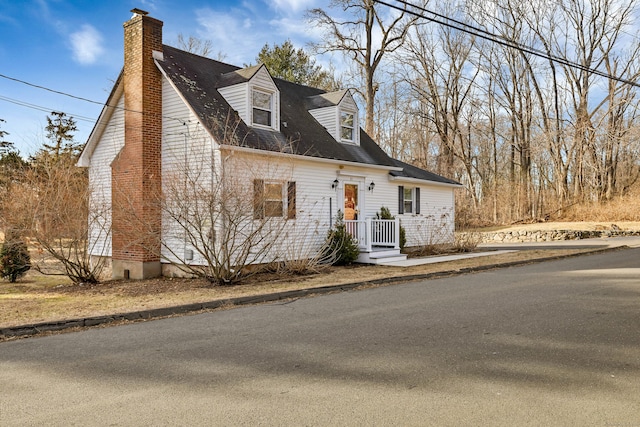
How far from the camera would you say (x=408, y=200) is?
63.3ft

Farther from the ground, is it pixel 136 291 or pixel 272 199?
pixel 272 199

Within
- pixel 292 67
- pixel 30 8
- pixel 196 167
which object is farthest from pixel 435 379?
pixel 292 67

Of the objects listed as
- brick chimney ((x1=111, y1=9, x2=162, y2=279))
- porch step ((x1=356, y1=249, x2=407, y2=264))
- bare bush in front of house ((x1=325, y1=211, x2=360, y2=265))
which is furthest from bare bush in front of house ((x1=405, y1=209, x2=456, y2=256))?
brick chimney ((x1=111, y1=9, x2=162, y2=279))

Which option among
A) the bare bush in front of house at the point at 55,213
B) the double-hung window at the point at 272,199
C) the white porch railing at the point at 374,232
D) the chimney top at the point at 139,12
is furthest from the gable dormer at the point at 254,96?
the bare bush in front of house at the point at 55,213

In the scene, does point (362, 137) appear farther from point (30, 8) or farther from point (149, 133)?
point (30, 8)

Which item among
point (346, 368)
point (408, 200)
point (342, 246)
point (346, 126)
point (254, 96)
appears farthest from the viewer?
point (408, 200)

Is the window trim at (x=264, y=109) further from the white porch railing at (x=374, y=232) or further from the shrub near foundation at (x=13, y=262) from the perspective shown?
the shrub near foundation at (x=13, y=262)

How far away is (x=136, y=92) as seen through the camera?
13.4m

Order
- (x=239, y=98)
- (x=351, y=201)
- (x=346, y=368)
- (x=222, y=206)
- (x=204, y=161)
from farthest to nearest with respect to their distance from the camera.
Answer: (x=351, y=201) → (x=239, y=98) → (x=204, y=161) → (x=222, y=206) → (x=346, y=368)

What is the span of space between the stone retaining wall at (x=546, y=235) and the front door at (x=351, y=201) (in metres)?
11.3

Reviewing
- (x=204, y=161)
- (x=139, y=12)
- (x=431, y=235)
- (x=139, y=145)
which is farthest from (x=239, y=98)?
(x=431, y=235)

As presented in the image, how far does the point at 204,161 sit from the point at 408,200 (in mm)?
9499

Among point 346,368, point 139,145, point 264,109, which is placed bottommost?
point 346,368

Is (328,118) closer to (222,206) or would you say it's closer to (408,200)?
(408,200)
